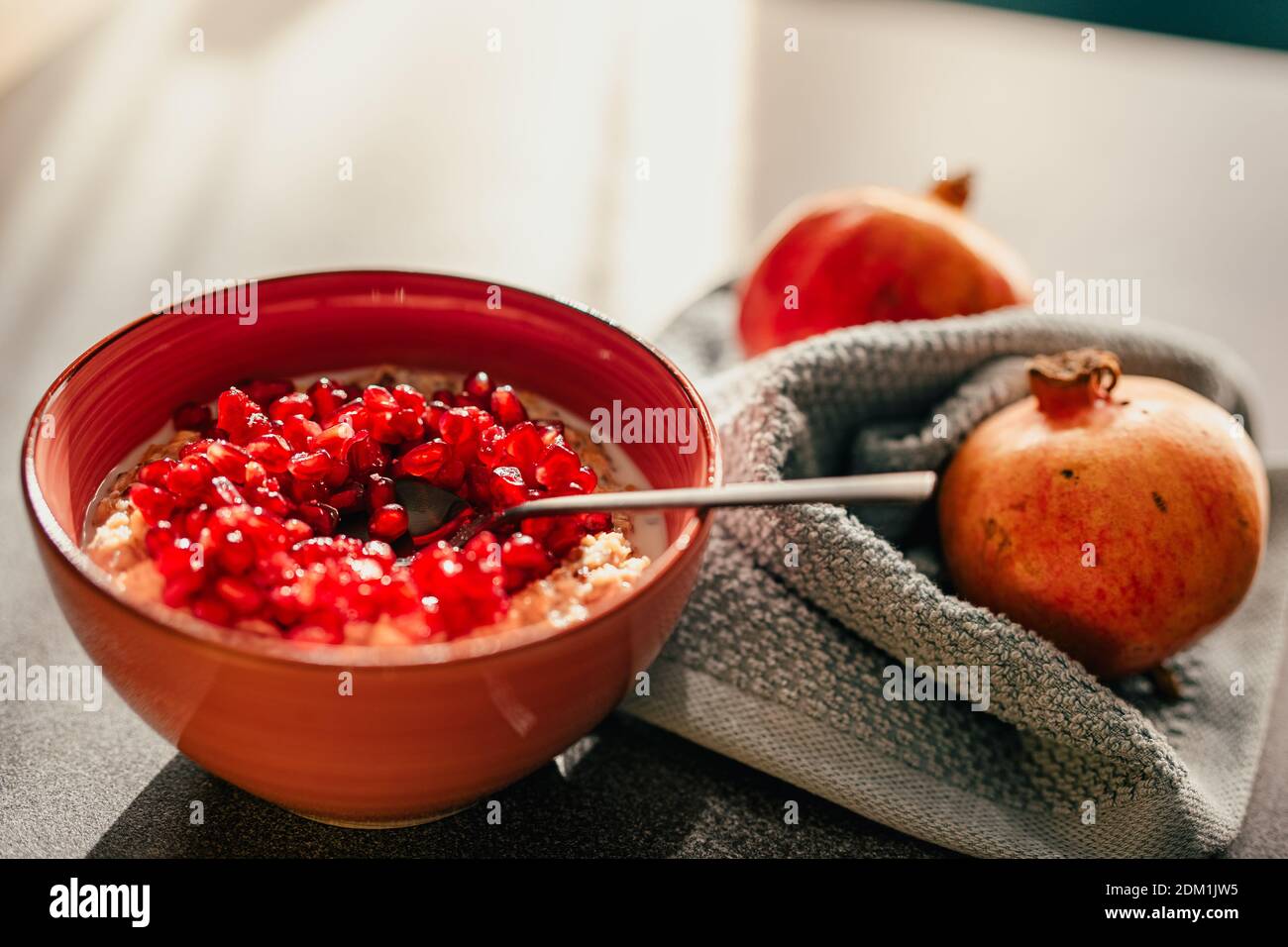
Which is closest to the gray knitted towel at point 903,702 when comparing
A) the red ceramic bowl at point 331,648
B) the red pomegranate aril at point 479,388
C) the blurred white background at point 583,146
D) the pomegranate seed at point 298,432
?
the red ceramic bowl at point 331,648

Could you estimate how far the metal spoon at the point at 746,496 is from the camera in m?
0.86

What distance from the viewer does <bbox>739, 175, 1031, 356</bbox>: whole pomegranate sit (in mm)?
1363

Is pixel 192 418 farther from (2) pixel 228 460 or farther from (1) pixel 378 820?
(1) pixel 378 820

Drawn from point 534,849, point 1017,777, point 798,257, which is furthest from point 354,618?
point 798,257

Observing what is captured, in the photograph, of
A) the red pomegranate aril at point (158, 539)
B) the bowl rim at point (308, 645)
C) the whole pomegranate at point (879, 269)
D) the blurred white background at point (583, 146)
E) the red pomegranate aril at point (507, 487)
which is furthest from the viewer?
the blurred white background at point (583, 146)

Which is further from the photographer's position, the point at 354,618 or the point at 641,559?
the point at 641,559

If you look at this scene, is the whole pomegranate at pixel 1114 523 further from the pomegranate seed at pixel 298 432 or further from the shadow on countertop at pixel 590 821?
the pomegranate seed at pixel 298 432

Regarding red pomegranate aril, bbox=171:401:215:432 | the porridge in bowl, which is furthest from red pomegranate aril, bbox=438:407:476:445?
red pomegranate aril, bbox=171:401:215:432

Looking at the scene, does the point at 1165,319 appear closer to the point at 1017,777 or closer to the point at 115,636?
the point at 1017,777

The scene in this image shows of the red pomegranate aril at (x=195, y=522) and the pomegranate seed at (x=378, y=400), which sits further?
the pomegranate seed at (x=378, y=400)

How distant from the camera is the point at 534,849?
92 cm

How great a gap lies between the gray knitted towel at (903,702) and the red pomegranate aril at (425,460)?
271 mm

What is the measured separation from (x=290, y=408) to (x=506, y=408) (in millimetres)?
184

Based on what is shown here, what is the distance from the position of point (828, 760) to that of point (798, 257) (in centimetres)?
65
